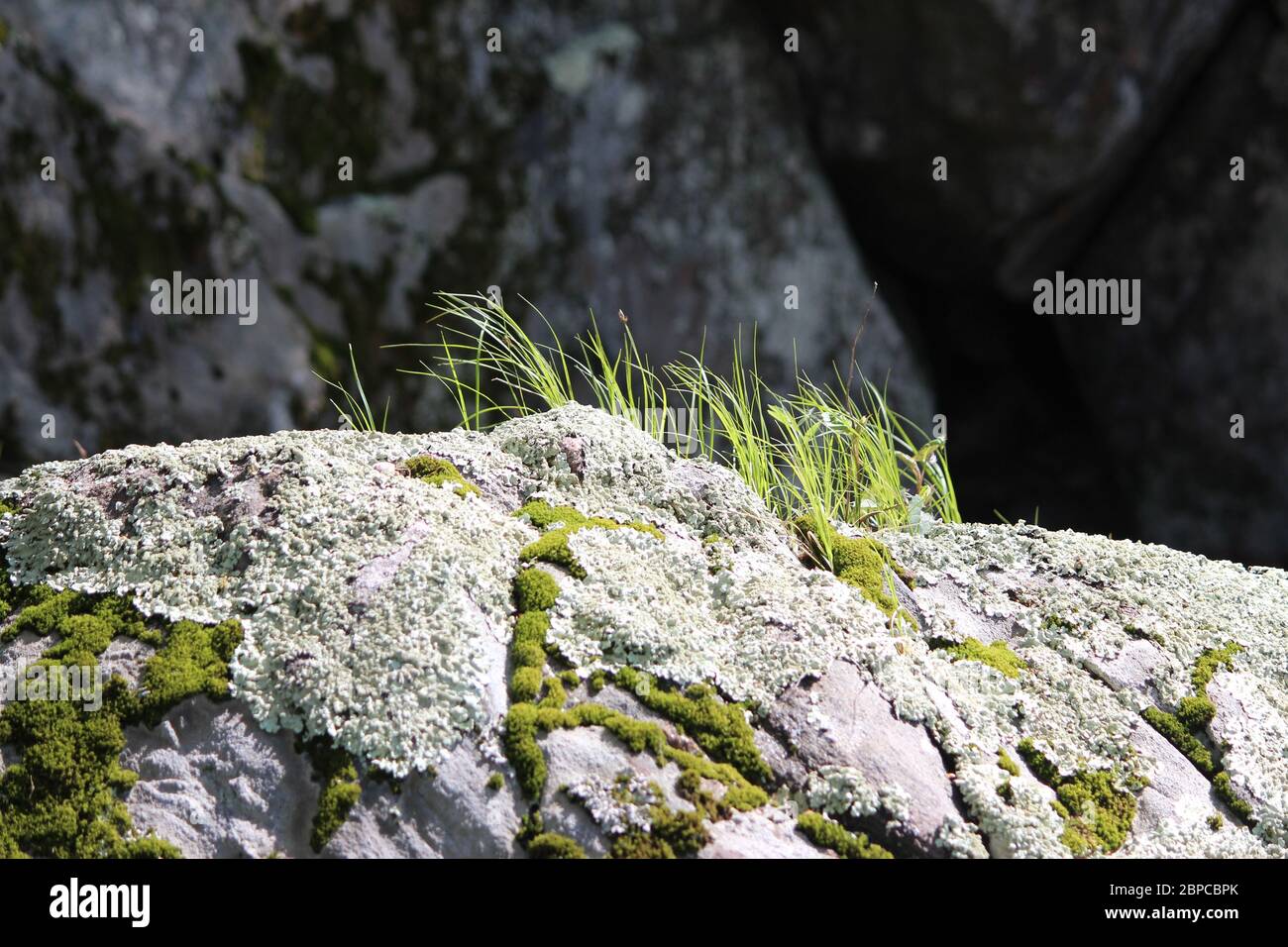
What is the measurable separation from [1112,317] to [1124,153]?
→ 144 cm

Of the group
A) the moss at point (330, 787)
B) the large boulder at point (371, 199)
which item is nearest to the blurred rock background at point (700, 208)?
the large boulder at point (371, 199)

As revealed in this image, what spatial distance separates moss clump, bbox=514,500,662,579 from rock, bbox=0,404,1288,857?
1cm

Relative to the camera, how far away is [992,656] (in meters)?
2.91

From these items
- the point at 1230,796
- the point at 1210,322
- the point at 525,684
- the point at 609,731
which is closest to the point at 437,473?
the point at 525,684

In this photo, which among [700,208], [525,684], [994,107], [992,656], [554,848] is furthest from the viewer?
[700,208]

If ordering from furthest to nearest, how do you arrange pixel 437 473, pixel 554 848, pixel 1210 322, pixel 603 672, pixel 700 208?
1. pixel 1210 322
2. pixel 700 208
3. pixel 437 473
4. pixel 603 672
5. pixel 554 848

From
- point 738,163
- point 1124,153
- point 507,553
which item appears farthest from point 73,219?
point 1124,153

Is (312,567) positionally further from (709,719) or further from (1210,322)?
(1210,322)

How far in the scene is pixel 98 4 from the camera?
6.86 m

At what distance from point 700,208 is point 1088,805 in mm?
7067

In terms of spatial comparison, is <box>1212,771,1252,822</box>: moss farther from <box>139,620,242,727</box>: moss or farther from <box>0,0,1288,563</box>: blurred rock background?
<box>0,0,1288,563</box>: blurred rock background

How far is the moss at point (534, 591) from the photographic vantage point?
2598mm

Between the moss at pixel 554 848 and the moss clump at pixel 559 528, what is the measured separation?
736 millimetres

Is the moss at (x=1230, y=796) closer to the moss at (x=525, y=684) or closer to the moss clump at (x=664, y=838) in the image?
the moss clump at (x=664, y=838)
